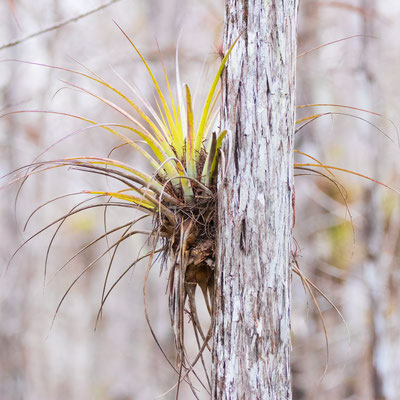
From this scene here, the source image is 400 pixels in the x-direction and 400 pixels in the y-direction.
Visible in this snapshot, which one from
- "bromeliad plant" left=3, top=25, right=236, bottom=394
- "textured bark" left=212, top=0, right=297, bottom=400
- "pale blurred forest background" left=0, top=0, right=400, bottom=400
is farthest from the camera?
"pale blurred forest background" left=0, top=0, right=400, bottom=400

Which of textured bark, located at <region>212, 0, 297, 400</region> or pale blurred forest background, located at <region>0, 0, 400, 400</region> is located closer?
textured bark, located at <region>212, 0, 297, 400</region>

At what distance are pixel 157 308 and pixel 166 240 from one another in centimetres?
526

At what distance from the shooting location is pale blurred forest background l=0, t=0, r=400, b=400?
5016 millimetres

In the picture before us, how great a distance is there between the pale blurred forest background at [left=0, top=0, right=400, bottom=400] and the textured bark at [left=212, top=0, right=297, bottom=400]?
1.88 metres

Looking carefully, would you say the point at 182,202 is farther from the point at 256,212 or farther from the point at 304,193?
the point at 304,193

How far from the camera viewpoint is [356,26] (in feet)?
18.0

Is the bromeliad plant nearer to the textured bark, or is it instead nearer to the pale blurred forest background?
the textured bark

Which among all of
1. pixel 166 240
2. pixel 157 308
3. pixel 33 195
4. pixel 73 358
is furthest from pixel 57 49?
pixel 73 358

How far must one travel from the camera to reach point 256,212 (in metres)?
1.60

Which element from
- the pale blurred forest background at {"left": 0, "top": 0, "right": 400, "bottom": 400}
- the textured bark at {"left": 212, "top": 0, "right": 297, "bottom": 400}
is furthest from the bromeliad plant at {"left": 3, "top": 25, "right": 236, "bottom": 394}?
the pale blurred forest background at {"left": 0, "top": 0, "right": 400, "bottom": 400}

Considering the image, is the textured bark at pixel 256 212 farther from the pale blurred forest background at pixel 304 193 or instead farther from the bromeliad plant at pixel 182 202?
the pale blurred forest background at pixel 304 193

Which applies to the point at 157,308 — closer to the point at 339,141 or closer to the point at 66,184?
the point at 339,141

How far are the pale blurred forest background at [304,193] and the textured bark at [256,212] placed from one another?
188 centimetres

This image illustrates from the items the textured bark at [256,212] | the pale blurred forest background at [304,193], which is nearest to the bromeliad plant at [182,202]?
the textured bark at [256,212]
